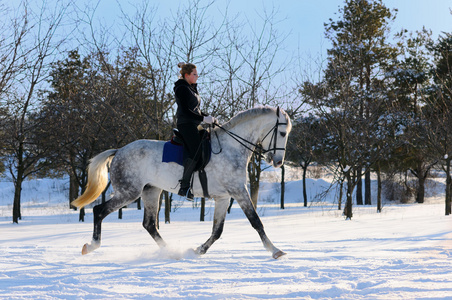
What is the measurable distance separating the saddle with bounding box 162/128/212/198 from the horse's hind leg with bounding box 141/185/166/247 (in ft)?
2.91

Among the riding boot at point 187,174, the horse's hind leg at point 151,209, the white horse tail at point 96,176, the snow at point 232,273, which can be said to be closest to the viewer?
the snow at point 232,273

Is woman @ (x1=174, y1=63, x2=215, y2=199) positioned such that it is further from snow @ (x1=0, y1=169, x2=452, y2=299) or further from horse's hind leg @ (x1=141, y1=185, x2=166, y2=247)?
snow @ (x1=0, y1=169, x2=452, y2=299)

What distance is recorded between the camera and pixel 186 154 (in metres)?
6.54

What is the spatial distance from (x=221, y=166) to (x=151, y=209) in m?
1.53

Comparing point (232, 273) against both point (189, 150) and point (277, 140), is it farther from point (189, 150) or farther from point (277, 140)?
point (277, 140)

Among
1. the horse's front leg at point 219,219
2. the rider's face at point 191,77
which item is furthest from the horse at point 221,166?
the rider's face at point 191,77

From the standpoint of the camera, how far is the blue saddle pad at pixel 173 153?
6617 mm

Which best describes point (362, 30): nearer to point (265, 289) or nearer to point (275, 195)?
point (275, 195)

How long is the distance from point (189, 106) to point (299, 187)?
3731cm

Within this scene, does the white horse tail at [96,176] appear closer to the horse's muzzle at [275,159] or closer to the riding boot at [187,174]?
the riding boot at [187,174]

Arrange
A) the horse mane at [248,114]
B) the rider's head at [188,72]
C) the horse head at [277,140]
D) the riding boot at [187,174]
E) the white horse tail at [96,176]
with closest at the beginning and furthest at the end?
1. the riding boot at [187,174]
2. the horse head at [277,140]
3. the horse mane at [248,114]
4. the rider's head at [188,72]
5. the white horse tail at [96,176]

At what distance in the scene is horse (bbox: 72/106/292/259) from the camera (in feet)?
21.4

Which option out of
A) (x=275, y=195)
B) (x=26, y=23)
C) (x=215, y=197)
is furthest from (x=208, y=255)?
(x=275, y=195)

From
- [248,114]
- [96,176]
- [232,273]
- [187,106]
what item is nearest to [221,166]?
[248,114]
